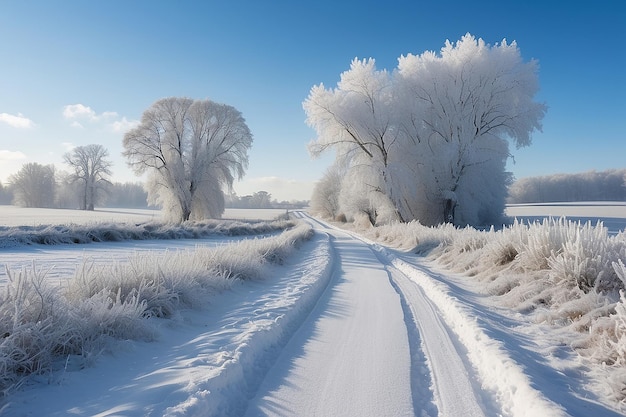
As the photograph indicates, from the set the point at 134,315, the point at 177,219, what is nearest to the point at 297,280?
the point at 134,315

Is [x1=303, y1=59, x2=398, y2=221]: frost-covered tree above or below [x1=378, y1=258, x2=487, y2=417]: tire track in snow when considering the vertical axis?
above

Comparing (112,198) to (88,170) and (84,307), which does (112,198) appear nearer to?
(88,170)

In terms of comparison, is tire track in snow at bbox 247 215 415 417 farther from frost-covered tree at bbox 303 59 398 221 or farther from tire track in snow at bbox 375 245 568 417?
frost-covered tree at bbox 303 59 398 221

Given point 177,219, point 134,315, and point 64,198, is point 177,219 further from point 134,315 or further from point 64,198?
point 64,198

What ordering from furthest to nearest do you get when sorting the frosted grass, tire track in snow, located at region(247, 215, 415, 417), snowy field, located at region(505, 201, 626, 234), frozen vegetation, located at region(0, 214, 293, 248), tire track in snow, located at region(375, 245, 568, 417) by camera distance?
snowy field, located at region(505, 201, 626, 234) → frozen vegetation, located at region(0, 214, 293, 248) → the frosted grass → tire track in snow, located at region(247, 215, 415, 417) → tire track in snow, located at region(375, 245, 568, 417)

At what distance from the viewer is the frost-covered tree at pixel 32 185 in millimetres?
67938

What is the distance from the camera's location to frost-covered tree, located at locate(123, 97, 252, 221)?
27.8m

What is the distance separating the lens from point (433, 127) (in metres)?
22.8

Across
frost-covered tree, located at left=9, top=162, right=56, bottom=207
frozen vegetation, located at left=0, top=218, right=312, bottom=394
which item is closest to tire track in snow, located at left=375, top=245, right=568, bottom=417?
frozen vegetation, located at left=0, top=218, right=312, bottom=394

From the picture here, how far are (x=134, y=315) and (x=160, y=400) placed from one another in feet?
5.56

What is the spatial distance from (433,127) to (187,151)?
65.6 feet

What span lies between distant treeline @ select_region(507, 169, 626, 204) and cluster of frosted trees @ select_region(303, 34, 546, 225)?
7694 centimetres

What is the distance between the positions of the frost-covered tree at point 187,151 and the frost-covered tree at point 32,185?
54.9 metres

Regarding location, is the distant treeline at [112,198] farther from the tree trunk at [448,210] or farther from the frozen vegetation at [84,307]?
the frozen vegetation at [84,307]
